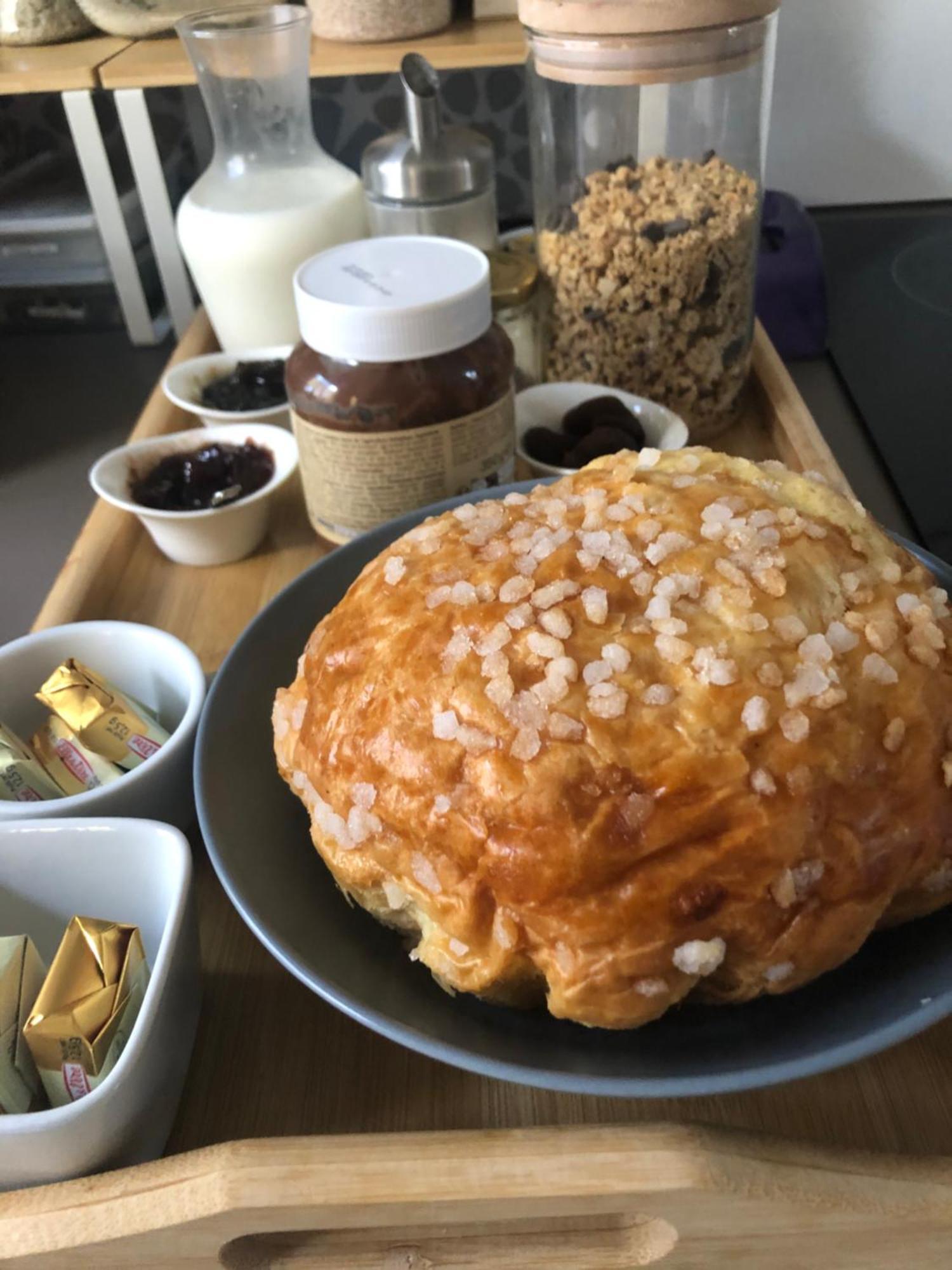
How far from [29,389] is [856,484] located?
113 cm

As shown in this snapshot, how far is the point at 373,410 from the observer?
0.73 m

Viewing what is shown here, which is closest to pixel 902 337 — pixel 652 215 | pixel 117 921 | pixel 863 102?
pixel 863 102

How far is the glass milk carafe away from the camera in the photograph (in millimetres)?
1038

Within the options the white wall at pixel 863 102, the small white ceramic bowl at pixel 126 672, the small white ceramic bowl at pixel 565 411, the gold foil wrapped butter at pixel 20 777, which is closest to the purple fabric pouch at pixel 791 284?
the white wall at pixel 863 102

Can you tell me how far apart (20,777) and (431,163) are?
0.72 metres

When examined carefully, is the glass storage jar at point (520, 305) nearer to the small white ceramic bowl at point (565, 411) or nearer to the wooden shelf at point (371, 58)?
the small white ceramic bowl at point (565, 411)

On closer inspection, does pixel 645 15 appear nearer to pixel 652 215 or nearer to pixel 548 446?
pixel 652 215

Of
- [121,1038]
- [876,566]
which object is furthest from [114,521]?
[876,566]

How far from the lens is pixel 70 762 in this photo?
1.98 feet

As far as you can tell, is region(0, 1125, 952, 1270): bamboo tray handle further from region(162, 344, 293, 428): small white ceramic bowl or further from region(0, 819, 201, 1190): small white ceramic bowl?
region(162, 344, 293, 428): small white ceramic bowl

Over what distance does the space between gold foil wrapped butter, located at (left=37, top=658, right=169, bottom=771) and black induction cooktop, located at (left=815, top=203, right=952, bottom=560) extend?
0.75 m

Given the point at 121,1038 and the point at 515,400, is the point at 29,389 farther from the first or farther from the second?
the point at 121,1038

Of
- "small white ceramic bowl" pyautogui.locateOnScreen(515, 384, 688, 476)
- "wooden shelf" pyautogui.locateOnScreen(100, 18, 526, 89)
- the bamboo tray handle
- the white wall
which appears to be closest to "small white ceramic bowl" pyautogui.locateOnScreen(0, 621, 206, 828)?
the bamboo tray handle

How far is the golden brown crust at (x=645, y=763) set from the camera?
416 mm
